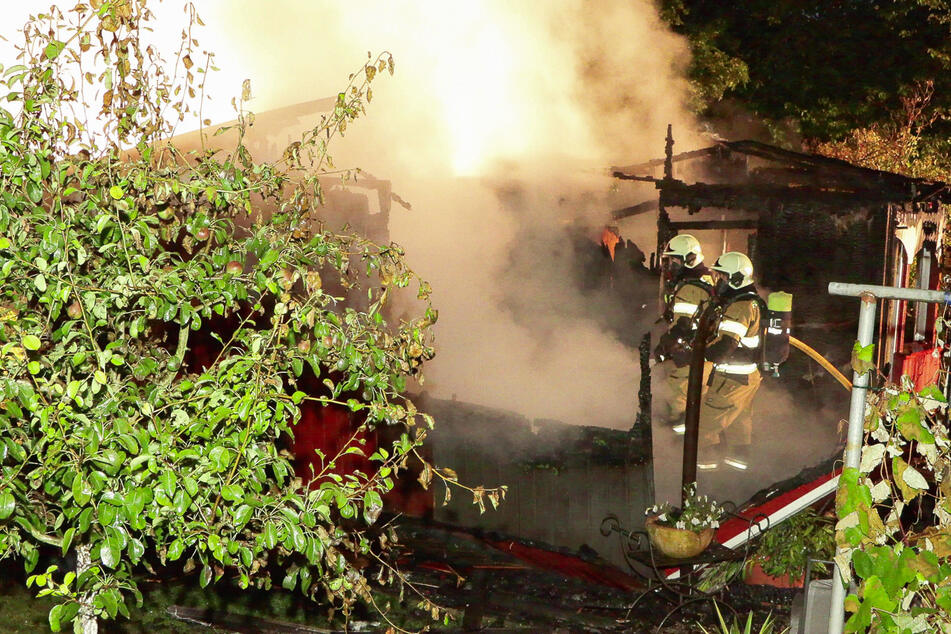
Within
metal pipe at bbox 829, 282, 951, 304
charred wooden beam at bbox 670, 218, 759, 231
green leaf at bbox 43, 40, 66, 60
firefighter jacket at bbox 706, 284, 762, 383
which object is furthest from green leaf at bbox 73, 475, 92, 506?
charred wooden beam at bbox 670, 218, 759, 231

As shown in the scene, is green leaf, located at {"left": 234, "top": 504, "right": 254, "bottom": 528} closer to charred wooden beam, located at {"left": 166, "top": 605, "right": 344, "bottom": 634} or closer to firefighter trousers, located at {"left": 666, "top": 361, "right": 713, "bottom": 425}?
charred wooden beam, located at {"left": 166, "top": 605, "right": 344, "bottom": 634}

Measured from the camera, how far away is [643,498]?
634cm

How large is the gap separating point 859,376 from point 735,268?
4.74 metres

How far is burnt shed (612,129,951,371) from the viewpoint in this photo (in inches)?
328

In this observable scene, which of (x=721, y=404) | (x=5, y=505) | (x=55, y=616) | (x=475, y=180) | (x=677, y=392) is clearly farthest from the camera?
(x=475, y=180)

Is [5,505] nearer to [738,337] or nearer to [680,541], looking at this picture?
[680,541]

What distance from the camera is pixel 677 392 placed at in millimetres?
8461

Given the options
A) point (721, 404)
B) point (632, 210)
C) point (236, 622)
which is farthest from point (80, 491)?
point (632, 210)

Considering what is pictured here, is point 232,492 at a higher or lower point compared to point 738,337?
lower

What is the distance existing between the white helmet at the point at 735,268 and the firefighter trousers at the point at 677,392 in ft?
3.58

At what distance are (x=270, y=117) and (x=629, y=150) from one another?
6.41 m

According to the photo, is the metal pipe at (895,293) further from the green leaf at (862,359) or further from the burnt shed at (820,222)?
the burnt shed at (820,222)

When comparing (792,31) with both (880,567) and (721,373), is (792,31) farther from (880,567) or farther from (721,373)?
(880,567)

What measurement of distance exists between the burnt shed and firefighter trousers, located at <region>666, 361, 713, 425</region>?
1.27 meters
